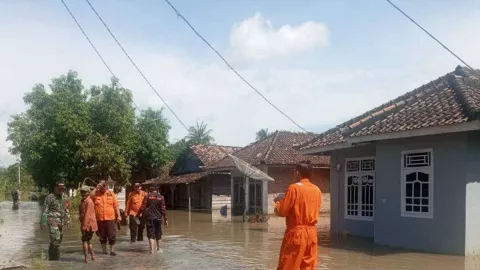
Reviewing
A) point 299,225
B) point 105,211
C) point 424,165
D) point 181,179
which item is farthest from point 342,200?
point 181,179

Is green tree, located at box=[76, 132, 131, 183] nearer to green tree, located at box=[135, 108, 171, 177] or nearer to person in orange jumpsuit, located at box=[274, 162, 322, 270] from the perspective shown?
green tree, located at box=[135, 108, 171, 177]

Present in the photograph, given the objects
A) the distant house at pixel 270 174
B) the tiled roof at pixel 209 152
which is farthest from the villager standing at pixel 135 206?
the tiled roof at pixel 209 152

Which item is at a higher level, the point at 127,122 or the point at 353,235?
the point at 127,122

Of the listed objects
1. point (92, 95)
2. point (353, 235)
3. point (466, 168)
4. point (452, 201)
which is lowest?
point (353, 235)

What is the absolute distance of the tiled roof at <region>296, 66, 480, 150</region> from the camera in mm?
12094

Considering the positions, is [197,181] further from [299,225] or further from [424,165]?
[299,225]

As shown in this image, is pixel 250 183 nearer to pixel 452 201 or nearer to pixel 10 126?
pixel 452 201

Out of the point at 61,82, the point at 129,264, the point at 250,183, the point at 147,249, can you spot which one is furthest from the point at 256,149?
the point at 129,264

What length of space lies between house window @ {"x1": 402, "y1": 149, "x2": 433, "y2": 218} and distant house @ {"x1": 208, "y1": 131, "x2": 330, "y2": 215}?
1499 centimetres

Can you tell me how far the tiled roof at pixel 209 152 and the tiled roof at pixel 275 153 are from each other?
4.33m

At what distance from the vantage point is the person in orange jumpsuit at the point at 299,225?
631 cm

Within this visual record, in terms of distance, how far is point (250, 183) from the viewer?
3056 centimetres

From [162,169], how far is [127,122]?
24.8 feet

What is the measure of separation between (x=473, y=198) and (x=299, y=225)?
286 inches
